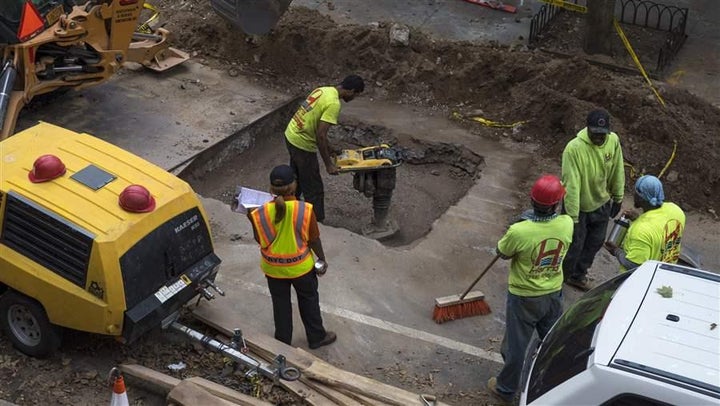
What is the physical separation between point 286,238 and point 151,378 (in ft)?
4.86

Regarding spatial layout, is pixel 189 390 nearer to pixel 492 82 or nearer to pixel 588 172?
pixel 588 172

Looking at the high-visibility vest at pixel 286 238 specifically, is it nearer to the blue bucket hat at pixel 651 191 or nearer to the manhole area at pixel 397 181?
the blue bucket hat at pixel 651 191

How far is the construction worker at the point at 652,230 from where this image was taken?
21.5ft

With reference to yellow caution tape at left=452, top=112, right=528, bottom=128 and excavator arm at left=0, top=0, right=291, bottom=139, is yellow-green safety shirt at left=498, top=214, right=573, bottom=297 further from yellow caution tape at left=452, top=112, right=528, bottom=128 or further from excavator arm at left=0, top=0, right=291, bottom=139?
excavator arm at left=0, top=0, right=291, bottom=139

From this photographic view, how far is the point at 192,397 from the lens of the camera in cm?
619

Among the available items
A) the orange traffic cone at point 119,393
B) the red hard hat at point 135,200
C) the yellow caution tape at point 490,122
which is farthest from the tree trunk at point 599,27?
the orange traffic cone at point 119,393

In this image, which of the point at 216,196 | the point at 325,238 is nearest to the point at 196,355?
the point at 325,238

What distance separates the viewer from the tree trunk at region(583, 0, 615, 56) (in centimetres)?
1309

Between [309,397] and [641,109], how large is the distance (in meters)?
6.59

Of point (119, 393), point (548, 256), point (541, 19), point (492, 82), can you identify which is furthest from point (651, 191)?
point (541, 19)

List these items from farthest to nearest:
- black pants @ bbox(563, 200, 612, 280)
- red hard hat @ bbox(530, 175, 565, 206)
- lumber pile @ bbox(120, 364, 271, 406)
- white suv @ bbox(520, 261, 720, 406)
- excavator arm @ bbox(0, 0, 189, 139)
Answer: excavator arm @ bbox(0, 0, 189, 139) → black pants @ bbox(563, 200, 612, 280) → lumber pile @ bbox(120, 364, 271, 406) → red hard hat @ bbox(530, 175, 565, 206) → white suv @ bbox(520, 261, 720, 406)

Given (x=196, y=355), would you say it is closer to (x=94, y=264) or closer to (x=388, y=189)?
(x=94, y=264)

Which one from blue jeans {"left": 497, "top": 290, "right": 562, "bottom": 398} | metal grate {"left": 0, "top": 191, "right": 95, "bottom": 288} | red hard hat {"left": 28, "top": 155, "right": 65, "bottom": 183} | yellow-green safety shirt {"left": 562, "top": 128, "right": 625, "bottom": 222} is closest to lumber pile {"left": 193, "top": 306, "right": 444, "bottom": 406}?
blue jeans {"left": 497, "top": 290, "right": 562, "bottom": 398}

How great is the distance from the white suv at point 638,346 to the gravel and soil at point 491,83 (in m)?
4.91
